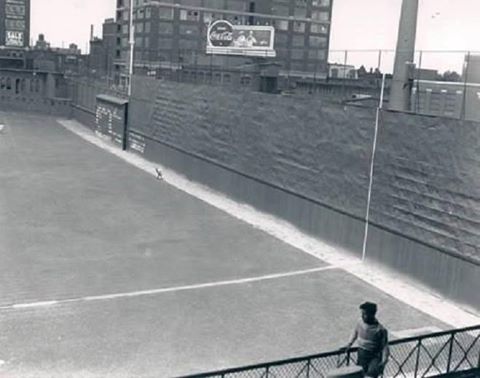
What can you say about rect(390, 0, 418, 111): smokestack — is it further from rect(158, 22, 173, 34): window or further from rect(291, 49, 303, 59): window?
rect(291, 49, 303, 59): window

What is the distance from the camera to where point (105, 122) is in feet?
140

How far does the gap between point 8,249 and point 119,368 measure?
8027 mm

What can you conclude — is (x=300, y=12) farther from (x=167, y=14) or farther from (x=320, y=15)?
(x=167, y=14)

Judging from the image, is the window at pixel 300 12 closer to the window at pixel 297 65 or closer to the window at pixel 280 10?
the window at pixel 280 10

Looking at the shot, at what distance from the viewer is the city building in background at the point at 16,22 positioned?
251 feet

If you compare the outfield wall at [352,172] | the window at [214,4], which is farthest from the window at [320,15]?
the outfield wall at [352,172]

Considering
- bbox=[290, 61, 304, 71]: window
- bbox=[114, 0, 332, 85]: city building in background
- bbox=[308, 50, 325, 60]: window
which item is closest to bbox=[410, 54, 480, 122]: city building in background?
bbox=[114, 0, 332, 85]: city building in background

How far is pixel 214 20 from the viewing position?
Result: 110312mm

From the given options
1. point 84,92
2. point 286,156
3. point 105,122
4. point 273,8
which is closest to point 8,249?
point 286,156

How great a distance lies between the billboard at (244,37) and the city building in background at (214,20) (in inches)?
1947

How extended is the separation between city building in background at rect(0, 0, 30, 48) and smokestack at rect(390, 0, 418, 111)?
6738 centimetres

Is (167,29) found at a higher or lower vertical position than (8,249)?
higher

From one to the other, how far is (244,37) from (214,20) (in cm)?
5774

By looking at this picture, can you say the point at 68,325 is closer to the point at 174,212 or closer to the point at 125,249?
the point at 125,249
